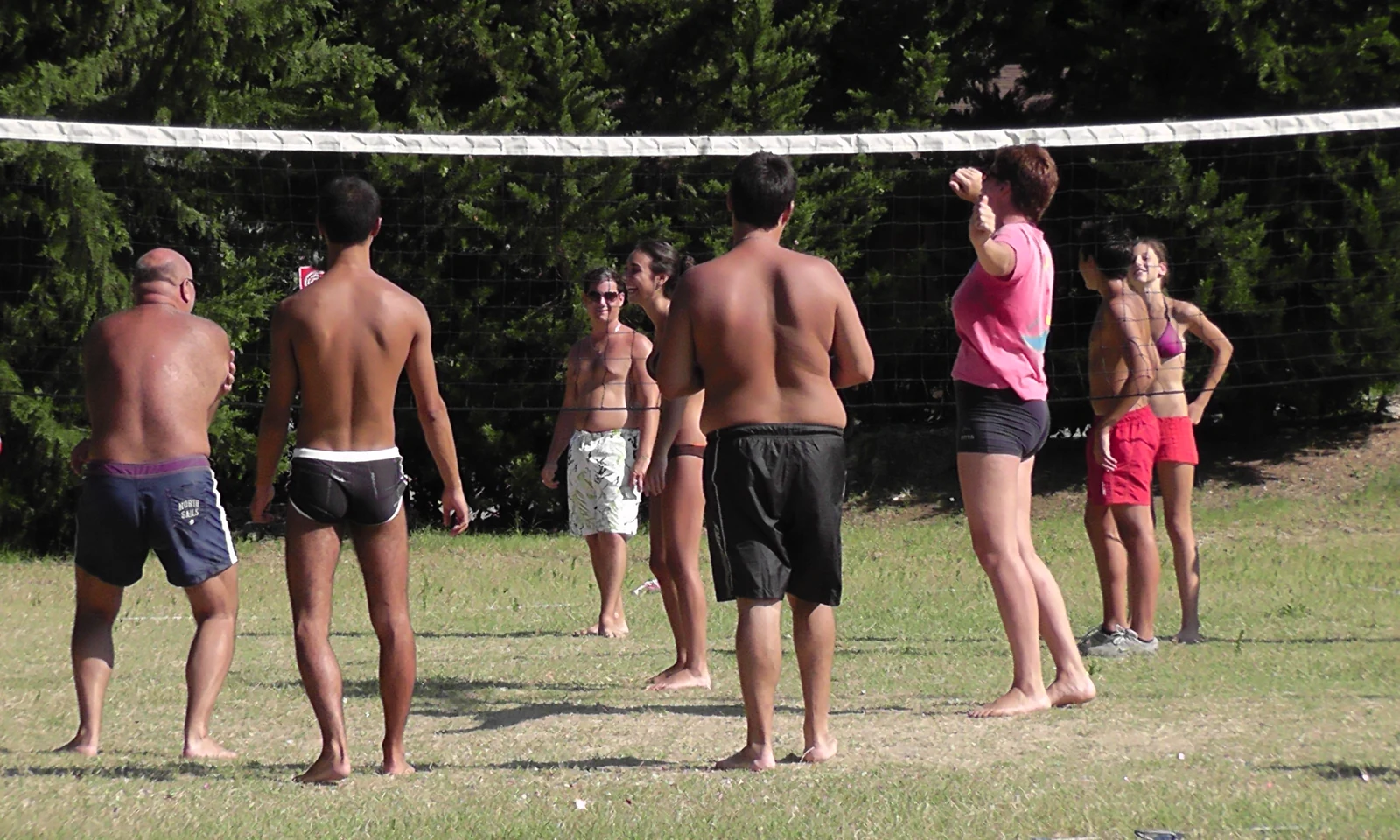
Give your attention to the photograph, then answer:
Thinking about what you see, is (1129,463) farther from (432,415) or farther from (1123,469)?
(432,415)

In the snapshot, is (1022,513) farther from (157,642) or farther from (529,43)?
(529,43)

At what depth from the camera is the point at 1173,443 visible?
7922 millimetres

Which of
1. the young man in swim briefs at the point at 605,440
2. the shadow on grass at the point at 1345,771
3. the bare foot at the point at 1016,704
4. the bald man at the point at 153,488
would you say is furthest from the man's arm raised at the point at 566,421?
the shadow on grass at the point at 1345,771

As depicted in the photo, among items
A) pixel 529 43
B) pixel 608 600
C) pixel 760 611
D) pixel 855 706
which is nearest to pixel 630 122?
pixel 529 43

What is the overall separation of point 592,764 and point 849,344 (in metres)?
1.67

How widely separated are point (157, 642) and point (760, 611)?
4.73m

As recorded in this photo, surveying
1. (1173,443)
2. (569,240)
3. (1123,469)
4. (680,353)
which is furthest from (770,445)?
(569,240)

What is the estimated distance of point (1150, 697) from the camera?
6418mm

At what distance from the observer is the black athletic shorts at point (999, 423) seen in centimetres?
593

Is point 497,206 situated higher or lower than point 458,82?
lower

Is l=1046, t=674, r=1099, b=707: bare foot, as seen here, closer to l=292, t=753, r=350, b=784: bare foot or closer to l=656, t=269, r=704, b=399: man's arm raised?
l=656, t=269, r=704, b=399: man's arm raised

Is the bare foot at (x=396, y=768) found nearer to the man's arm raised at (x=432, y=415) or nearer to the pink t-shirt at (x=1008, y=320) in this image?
the man's arm raised at (x=432, y=415)

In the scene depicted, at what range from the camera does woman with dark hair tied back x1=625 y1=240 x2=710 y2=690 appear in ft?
22.1

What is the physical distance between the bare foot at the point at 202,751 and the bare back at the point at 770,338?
2.12 meters
